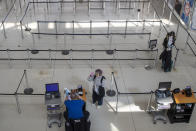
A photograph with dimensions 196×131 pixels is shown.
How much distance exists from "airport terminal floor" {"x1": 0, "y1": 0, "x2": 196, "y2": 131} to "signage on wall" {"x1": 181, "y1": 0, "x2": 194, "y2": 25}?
31cm

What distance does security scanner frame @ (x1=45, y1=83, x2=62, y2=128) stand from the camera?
7957 millimetres

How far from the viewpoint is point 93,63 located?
429 inches

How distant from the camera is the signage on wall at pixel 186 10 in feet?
44.2

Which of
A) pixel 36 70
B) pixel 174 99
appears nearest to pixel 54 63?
pixel 36 70

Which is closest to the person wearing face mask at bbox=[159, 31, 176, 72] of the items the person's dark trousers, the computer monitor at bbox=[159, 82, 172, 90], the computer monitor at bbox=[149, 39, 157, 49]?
the computer monitor at bbox=[149, 39, 157, 49]

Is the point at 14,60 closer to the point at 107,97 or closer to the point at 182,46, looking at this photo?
the point at 107,97

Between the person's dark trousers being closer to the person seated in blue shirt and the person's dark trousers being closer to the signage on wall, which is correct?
the person seated in blue shirt

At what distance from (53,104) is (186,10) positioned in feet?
28.7

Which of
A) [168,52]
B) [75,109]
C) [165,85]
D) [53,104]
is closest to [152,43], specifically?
[168,52]

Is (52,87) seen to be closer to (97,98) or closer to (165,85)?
(97,98)

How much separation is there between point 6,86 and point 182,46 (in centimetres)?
707

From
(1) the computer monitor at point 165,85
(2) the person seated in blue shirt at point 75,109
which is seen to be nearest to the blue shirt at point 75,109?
(2) the person seated in blue shirt at point 75,109

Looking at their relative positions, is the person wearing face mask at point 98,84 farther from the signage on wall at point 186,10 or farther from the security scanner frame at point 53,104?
the signage on wall at point 186,10

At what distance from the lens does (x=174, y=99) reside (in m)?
8.14
